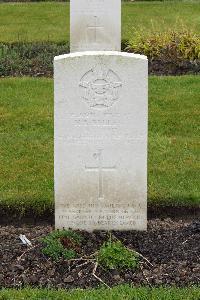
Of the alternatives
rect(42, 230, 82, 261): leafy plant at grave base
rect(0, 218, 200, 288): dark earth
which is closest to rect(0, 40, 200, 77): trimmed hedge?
rect(0, 218, 200, 288): dark earth

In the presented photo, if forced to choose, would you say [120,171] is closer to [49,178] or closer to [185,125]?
[49,178]

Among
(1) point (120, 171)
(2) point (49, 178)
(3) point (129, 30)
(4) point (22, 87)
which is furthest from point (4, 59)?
(1) point (120, 171)

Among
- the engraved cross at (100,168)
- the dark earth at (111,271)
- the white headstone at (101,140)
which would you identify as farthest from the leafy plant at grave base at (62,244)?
the engraved cross at (100,168)

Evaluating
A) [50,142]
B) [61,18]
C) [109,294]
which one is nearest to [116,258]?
[109,294]

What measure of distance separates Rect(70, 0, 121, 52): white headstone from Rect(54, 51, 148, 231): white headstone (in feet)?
20.8

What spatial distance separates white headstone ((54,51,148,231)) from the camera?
577 centimetres

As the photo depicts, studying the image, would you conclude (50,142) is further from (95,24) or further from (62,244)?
(95,24)

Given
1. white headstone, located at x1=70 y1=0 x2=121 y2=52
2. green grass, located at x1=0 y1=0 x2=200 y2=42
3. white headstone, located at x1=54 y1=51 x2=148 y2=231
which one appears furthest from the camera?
green grass, located at x1=0 y1=0 x2=200 y2=42

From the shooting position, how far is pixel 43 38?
13961 millimetres

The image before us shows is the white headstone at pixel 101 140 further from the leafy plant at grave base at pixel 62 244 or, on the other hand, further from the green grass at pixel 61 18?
the green grass at pixel 61 18

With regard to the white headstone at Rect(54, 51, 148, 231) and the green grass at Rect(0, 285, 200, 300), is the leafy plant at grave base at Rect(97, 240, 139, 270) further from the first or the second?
the white headstone at Rect(54, 51, 148, 231)

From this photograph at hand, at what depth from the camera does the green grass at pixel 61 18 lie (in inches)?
562

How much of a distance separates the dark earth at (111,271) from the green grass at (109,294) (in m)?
0.17

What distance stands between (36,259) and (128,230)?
0.83 meters
